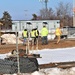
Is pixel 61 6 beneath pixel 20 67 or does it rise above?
above

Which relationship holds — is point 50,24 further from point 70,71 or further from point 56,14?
point 70,71

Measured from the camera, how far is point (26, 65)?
1370cm

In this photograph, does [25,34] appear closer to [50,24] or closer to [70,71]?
[70,71]

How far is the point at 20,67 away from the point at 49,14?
11395cm

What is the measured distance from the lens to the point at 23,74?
1294cm

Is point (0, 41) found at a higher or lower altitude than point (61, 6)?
lower

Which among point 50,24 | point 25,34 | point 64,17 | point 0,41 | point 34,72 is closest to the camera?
point 34,72

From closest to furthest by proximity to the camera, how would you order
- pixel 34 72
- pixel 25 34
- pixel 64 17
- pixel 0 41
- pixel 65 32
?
pixel 34 72
pixel 25 34
pixel 0 41
pixel 65 32
pixel 64 17

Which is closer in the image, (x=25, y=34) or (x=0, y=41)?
(x=25, y=34)

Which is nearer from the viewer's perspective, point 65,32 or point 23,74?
point 23,74

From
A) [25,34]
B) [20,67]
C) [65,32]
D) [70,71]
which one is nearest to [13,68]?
[20,67]

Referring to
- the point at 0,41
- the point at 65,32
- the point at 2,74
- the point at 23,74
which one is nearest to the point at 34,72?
the point at 23,74

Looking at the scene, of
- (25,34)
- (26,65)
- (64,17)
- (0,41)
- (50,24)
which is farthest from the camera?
(64,17)

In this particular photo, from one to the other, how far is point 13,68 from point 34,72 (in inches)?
42.3
